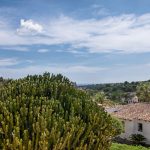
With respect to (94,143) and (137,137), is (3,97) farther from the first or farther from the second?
(137,137)

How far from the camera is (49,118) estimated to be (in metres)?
11.4

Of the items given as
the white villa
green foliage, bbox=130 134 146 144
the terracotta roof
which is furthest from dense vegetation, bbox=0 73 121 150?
the terracotta roof

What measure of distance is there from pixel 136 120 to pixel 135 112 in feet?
6.18

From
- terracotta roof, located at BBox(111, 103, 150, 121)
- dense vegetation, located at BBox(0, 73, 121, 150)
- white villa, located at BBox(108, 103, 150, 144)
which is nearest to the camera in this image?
dense vegetation, located at BBox(0, 73, 121, 150)

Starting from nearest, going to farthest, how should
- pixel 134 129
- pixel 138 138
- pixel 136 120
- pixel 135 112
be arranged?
pixel 138 138
pixel 136 120
pixel 134 129
pixel 135 112

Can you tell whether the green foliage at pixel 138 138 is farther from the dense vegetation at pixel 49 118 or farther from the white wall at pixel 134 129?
the dense vegetation at pixel 49 118

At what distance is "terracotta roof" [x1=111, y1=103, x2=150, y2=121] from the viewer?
4037 cm

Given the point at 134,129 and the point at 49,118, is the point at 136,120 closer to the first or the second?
the point at 134,129

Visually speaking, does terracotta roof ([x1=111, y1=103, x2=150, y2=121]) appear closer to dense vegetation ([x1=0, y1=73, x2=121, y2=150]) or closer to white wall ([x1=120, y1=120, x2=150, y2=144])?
white wall ([x1=120, y1=120, x2=150, y2=144])

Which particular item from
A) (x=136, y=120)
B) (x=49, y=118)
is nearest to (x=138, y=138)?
(x=136, y=120)

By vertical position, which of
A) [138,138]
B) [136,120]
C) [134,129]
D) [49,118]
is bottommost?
[138,138]

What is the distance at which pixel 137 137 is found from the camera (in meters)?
39.4

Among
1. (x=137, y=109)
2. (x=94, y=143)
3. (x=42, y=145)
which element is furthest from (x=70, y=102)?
(x=137, y=109)

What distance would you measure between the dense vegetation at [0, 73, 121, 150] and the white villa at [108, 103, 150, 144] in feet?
85.1
